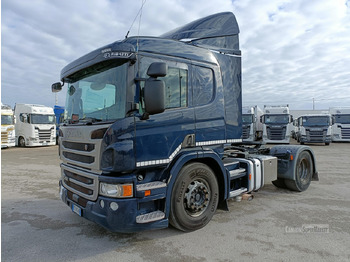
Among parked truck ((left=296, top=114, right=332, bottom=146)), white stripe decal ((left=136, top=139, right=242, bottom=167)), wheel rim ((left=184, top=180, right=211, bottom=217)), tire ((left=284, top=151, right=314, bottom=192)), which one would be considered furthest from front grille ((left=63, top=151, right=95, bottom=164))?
parked truck ((left=296, top=114, right=332, bottom=146))

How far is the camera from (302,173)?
642cm

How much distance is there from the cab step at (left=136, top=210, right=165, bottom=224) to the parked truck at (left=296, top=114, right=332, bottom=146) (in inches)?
739

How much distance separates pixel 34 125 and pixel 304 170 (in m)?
18.3

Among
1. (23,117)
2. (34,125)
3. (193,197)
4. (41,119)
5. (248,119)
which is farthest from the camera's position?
(248,119)

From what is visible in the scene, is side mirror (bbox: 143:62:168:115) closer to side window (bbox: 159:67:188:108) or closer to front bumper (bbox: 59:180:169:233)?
side window (bbox: 159:67:188:108)

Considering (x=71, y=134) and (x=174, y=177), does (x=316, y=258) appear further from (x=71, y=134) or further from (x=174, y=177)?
(x=71, y=134)

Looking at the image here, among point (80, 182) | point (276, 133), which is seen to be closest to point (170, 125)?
point (80, 182)

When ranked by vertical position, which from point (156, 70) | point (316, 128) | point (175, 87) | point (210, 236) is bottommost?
point (210, 236)

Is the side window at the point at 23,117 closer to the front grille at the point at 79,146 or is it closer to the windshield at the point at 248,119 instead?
the windshield at the point at 248,119

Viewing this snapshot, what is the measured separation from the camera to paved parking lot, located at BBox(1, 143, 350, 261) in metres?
3.19

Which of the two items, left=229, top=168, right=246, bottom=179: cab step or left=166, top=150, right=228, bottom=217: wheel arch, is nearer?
left=166, top=150, right=228, bottom=217: wheel arch

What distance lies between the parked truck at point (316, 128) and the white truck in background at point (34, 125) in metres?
19.3

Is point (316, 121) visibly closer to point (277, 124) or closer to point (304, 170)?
point (277, 124)

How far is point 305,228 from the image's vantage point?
3.94m
